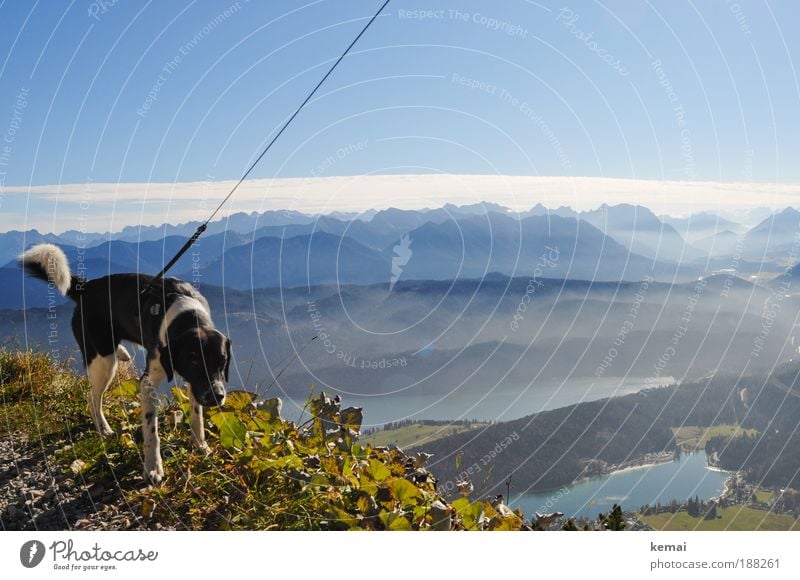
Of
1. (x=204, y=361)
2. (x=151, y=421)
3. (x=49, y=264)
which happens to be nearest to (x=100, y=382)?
(x=151, y=421)

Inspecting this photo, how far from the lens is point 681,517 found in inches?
2009

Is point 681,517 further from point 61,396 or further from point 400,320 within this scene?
point 61,396

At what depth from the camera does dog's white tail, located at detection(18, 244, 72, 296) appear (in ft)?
34.2

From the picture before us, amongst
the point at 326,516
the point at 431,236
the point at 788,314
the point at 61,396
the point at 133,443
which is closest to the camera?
the point at 326,516

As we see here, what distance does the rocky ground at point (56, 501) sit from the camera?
25.6 feet

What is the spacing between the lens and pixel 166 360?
29.0ft

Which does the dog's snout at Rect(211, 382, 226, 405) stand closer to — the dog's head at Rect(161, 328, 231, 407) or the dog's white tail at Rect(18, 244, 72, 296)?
the dog's head at Rect(161, 328, 231, 407)

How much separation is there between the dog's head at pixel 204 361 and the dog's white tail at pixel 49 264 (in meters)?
3.05

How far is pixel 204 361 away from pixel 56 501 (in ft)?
8.08

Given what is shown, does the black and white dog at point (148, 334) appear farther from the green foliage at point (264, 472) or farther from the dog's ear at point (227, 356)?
the green foliage at point (264, 472)
